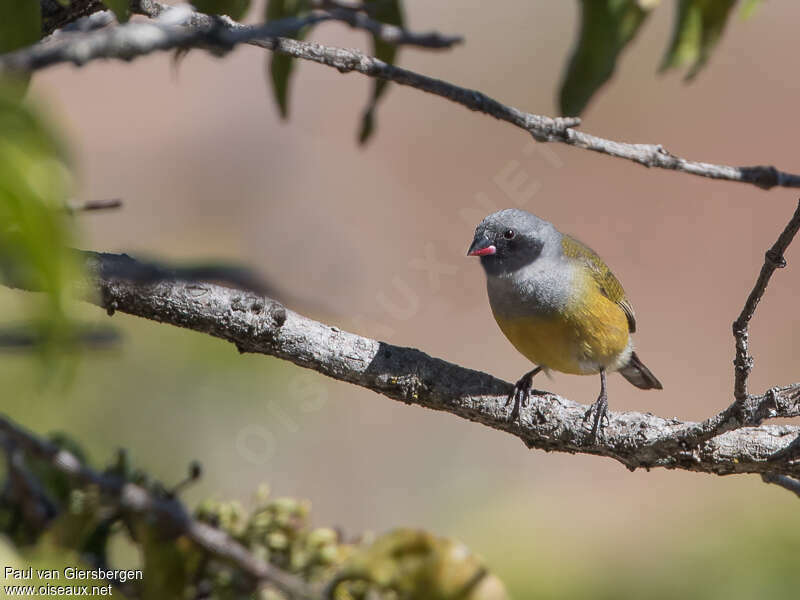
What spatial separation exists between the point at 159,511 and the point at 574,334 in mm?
2805

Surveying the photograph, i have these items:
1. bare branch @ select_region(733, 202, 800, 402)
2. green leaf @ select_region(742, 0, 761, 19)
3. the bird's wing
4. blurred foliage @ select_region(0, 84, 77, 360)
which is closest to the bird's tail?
the bird's wing

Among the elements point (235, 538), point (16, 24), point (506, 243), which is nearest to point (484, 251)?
point (506, 243)

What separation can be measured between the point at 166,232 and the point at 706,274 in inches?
249

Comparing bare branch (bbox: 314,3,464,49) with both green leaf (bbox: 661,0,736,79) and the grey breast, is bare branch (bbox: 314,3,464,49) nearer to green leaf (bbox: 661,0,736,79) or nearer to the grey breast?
green leaf (bbox: 661,0,736,79)

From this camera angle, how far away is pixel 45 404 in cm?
587

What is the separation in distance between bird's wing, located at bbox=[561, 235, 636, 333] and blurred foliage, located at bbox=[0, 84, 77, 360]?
3730mm

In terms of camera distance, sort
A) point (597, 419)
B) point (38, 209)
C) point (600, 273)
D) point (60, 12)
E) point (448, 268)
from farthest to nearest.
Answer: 1. point (448, 268)
2. point (600, 273)
3. point (597, 419)
4. point (60, 12)
5. point (38, 209)

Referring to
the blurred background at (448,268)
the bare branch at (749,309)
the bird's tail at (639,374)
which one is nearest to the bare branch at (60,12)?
the blurred background at (448,268)

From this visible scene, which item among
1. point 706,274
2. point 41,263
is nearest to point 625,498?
point 706,274

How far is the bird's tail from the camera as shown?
4.82 metres

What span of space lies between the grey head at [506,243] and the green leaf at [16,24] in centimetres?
290

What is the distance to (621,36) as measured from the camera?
1.53 m

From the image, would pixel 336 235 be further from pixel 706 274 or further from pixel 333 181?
pixel 706 274

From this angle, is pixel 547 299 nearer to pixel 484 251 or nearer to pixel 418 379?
pixel 484 251
